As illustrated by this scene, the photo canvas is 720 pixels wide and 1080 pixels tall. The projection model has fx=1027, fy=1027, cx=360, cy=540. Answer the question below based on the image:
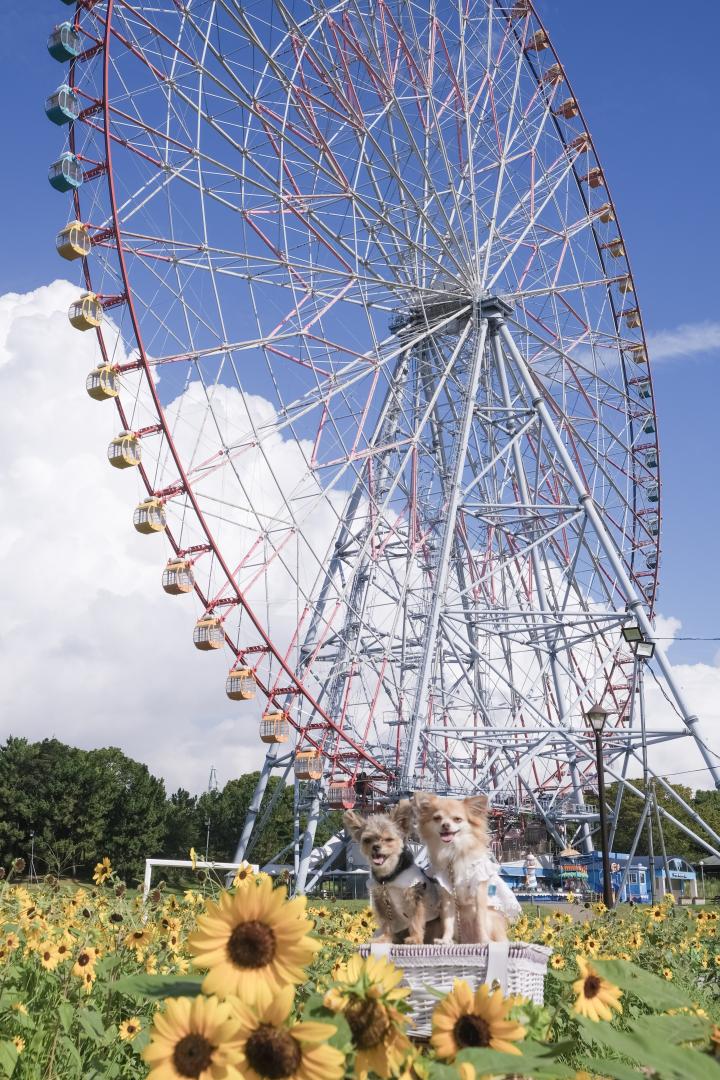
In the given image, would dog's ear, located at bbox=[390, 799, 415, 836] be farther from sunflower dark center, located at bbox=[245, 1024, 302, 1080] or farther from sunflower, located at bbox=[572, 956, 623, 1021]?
sunflower dark center, located at bbox=[245, 1024, 302, 1080]

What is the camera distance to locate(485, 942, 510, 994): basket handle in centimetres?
262

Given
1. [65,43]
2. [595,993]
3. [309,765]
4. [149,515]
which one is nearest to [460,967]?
[595,993]

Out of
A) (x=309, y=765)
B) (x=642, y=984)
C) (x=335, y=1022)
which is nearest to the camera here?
(x=335, y=1022)

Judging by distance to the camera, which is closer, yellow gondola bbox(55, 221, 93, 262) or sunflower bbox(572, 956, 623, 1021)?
sunflower bbox(572, 956, 623, 1021)

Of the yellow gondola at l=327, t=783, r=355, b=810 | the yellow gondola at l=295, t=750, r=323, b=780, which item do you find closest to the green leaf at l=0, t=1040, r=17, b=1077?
the yellow gondola at l=295, t=750, r=323, b=780

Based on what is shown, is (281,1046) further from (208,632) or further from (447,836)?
(208,632)

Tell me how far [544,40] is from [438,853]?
27.6 metres

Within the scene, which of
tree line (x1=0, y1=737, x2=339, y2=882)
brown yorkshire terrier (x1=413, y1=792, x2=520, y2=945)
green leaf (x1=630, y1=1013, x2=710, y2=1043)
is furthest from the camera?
tree line (x1=0, y1=737, x2=339, y2=882)

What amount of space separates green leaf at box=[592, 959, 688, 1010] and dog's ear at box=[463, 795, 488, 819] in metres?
1.57

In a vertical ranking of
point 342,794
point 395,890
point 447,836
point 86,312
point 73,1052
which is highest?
point 86,312

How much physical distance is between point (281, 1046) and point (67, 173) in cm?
1866

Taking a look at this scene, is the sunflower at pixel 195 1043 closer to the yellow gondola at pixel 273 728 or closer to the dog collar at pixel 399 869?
the dog collar at pixel 399 869

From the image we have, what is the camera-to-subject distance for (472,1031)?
4.89ft

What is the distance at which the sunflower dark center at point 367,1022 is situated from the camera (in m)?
1.39
